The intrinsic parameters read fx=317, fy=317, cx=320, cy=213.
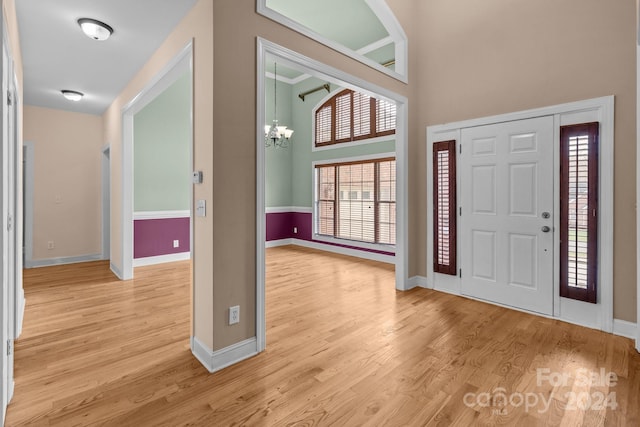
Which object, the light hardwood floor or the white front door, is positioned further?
the white front door

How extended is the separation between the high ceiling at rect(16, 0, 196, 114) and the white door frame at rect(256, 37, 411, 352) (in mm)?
774

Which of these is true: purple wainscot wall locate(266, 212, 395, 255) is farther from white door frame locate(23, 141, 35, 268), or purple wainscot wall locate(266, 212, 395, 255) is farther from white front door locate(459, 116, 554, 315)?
white door frame locate(23, 141, 35, 268)

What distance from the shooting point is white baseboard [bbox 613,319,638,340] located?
2680 mm

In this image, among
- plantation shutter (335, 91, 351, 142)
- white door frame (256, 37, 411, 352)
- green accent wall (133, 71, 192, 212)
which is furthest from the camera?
plantation shutter (335, 91, 351, 142)

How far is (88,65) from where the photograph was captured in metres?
3.63

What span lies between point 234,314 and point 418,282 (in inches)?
106

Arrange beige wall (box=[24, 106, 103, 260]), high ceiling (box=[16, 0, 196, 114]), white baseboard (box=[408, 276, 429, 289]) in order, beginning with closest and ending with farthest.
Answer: high ceiling (box=[16, 0, 196, 114])
white baseboard (box=[408, 276, 429, 289])
beige wall (box=[24, 106, 103, 260])

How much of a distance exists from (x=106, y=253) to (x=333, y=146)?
4.86 metres

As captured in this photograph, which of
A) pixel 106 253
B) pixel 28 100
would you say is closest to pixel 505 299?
pixel 106 253

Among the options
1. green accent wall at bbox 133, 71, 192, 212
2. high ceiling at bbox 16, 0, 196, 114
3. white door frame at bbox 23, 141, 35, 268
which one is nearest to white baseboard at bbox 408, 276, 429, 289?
high ceiling at bbox 16, 0, 196, 114

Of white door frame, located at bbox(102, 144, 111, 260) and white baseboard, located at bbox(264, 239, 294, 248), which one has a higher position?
white door frame, located at bbox(102, 144, 111, 260)

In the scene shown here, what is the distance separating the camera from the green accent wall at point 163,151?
540 centimetres

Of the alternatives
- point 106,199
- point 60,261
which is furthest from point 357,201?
point 60,261

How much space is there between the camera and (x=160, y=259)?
220 inches
